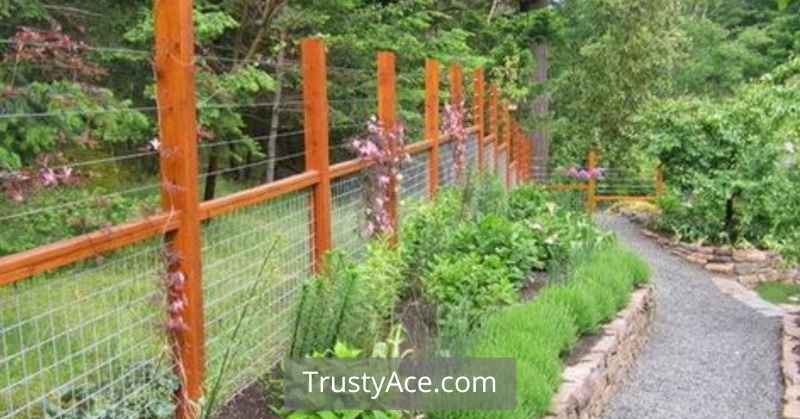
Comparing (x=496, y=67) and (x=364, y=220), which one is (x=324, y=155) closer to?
(x=364, y=220)

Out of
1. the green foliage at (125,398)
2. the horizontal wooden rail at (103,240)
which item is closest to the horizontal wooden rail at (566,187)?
the horizontal wooden rail at (103,240)

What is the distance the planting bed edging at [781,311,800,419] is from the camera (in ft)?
17.9

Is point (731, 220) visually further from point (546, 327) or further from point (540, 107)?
point (546, 327)

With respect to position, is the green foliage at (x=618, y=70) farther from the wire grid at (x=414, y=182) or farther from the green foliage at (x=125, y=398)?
the green foliage at (x=125, y=398)

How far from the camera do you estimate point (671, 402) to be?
5.81m

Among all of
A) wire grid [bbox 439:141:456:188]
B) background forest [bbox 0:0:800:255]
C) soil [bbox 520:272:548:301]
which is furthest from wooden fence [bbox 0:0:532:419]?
wire grid [bbox 439:141:456:188]

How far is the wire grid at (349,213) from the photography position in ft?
16.9

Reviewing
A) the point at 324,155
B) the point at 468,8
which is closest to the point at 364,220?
the point at 324,155

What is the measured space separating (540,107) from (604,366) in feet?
52.3

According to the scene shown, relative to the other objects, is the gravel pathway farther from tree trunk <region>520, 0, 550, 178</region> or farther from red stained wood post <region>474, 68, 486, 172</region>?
tree trunk <region>520, 0, 550, 178</region>

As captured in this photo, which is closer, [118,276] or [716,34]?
[118,276]

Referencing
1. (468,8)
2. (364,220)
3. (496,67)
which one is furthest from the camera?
(468,8)

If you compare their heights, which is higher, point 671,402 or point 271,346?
point 271,346

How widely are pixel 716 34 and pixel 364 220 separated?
3012 cm
